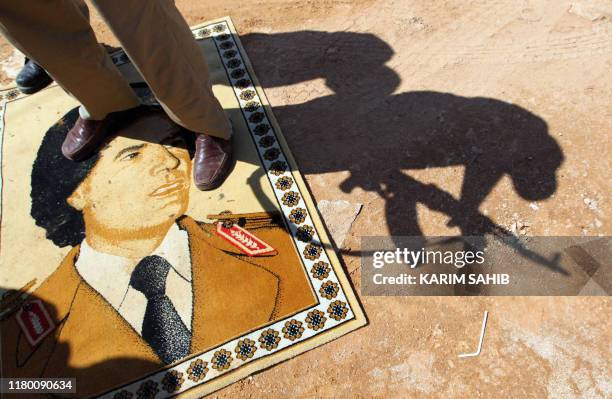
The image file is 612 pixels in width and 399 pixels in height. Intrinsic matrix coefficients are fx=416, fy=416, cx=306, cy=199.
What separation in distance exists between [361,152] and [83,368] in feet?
6.02

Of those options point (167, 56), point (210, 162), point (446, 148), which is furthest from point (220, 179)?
point (446, 148)

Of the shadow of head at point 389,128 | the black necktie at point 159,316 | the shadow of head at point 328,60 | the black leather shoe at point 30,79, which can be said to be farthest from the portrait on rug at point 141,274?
the shadow of head at point 328,60

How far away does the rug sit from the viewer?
6.61 ft

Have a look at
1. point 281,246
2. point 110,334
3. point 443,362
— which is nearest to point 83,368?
point 110,334

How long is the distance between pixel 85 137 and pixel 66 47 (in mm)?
643

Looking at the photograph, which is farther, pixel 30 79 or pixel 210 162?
pixel 30 79

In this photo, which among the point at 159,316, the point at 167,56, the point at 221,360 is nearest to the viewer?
the point at 167,56

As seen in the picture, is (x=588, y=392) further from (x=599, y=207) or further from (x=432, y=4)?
(x=432, y=4)

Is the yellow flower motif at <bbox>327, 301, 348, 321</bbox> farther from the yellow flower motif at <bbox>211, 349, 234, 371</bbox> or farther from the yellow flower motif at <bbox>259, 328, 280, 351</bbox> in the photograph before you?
the yellow flower motif at <bbox>211, 349, 234, 371</bbox>

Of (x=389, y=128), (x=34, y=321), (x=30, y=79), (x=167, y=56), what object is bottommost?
(x=389, y=128)

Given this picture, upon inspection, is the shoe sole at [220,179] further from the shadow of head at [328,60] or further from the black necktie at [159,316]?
the shadow of head at [328,60]

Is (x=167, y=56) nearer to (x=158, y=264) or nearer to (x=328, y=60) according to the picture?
(x=158, y=264)

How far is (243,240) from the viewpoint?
2244mm

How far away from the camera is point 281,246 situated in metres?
2.22
